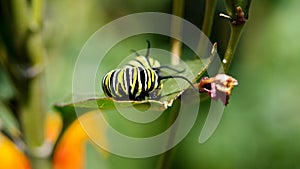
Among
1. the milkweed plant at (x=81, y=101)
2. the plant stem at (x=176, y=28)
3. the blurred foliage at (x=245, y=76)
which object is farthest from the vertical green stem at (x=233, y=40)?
the blurred foliage at (x=245, y=76)

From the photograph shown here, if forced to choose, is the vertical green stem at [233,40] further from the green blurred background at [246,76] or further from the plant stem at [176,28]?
the green blurred background at [246,76]

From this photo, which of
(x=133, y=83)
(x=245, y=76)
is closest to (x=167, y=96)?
(x=133, y=83)

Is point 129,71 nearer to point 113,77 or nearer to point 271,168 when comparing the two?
point 113,77

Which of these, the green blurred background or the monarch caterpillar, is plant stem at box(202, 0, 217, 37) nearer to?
the monarch caterpillar

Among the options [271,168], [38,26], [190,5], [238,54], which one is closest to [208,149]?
[271,168]

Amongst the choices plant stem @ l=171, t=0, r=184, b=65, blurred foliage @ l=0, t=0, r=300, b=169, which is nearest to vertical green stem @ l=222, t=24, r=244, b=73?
plant stem @ l=171, t=0, r=184, b=65
